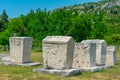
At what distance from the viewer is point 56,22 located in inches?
1763

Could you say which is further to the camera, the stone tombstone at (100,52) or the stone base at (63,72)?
the stone tombstone at (100,52)

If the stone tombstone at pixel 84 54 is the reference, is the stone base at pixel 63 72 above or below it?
below

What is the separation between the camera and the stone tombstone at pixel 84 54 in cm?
2027

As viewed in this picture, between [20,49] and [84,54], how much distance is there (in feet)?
16.5

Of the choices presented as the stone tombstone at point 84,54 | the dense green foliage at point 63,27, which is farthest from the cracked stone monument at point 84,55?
the dense green foliage at point 63,27

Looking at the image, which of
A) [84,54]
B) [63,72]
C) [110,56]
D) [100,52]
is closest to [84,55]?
[84,54]

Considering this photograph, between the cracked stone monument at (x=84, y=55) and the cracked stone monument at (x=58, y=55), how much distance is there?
2.37 meters

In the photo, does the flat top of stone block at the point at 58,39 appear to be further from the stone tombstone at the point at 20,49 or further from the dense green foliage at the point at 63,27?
the dense green foliage at the point at 63,27

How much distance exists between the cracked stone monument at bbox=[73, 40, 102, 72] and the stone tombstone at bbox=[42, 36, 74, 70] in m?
2.40

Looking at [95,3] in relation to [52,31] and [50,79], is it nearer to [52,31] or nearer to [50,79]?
[52,31]

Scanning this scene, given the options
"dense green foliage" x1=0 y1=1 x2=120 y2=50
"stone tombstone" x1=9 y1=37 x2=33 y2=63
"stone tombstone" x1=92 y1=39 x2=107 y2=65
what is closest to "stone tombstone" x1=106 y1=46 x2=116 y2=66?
→ "stone tombstone" x1=92 y1=39 x2=107 y2=65

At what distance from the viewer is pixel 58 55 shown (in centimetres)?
1780

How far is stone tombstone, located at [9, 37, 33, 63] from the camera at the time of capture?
2300cm

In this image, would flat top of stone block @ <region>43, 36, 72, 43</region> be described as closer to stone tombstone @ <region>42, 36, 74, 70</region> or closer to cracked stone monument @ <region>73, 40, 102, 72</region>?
stone tombstone @ <region>42, 36, 74, 70</region>
